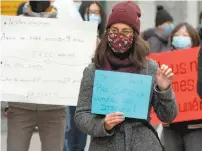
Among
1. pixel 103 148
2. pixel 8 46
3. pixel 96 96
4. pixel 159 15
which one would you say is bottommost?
pixel 103 148

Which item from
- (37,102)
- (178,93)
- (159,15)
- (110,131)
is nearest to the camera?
(110,131)

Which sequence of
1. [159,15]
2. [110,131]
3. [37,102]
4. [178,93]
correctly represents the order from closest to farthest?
[110,131]
[37,102]
[178,93]
[159,15]

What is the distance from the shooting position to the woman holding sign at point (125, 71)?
3.11m

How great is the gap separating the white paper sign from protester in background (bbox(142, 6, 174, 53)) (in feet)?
7.47

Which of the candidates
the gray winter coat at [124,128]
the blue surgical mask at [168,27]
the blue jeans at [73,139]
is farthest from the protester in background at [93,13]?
the gray winter coat at [124,128]

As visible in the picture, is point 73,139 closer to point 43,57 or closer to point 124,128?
point 43,57

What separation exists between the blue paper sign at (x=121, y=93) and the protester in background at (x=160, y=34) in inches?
141

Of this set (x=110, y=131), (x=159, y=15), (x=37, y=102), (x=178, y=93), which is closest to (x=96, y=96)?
(x=110, y=131)

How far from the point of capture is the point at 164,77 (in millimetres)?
3090

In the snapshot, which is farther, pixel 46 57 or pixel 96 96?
pixel 46 57

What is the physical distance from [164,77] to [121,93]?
0.27 metres

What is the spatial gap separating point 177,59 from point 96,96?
182 centimetres

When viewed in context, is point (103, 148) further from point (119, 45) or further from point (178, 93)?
Result: point (178, 93)

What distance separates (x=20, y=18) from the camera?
4523mm
